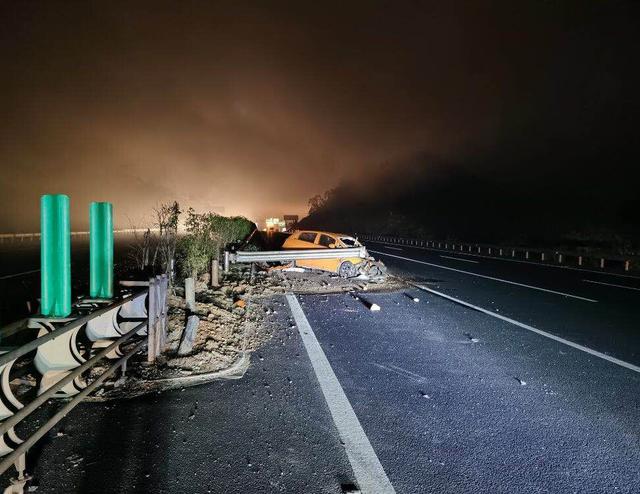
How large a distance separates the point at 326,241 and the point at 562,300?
7.52 metres

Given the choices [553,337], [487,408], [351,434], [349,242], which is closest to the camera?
[351,434]

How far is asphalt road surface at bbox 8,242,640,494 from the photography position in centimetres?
278

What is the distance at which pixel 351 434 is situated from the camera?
11.0ft

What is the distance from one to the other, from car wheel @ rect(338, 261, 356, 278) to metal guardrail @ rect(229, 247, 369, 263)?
1.18 ft

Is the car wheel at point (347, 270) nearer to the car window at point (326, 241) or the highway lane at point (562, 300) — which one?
the car window at point (326, 241)

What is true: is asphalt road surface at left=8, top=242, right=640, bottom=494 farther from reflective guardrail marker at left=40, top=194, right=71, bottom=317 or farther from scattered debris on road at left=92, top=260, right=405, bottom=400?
reflective guardrail marker at left=40, top=194, right=71, bottom=317

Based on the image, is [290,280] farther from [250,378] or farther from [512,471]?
[512,471]

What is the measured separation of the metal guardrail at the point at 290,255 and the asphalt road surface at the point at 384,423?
5203 millimetres

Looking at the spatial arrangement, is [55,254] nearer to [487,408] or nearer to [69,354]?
[69,354]

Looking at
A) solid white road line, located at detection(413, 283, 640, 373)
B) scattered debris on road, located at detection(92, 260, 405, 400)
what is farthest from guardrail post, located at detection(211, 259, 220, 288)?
solid white road line, located at detection(413, 283, 640, 373)

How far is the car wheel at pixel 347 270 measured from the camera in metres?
12.5

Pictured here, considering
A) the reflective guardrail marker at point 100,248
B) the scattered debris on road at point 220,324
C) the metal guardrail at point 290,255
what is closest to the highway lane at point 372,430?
the scattered debris on road at point 220,324

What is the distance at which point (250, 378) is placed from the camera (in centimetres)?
452

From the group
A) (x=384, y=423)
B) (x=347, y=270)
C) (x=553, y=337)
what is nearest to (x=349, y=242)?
(x=347, y=270)
